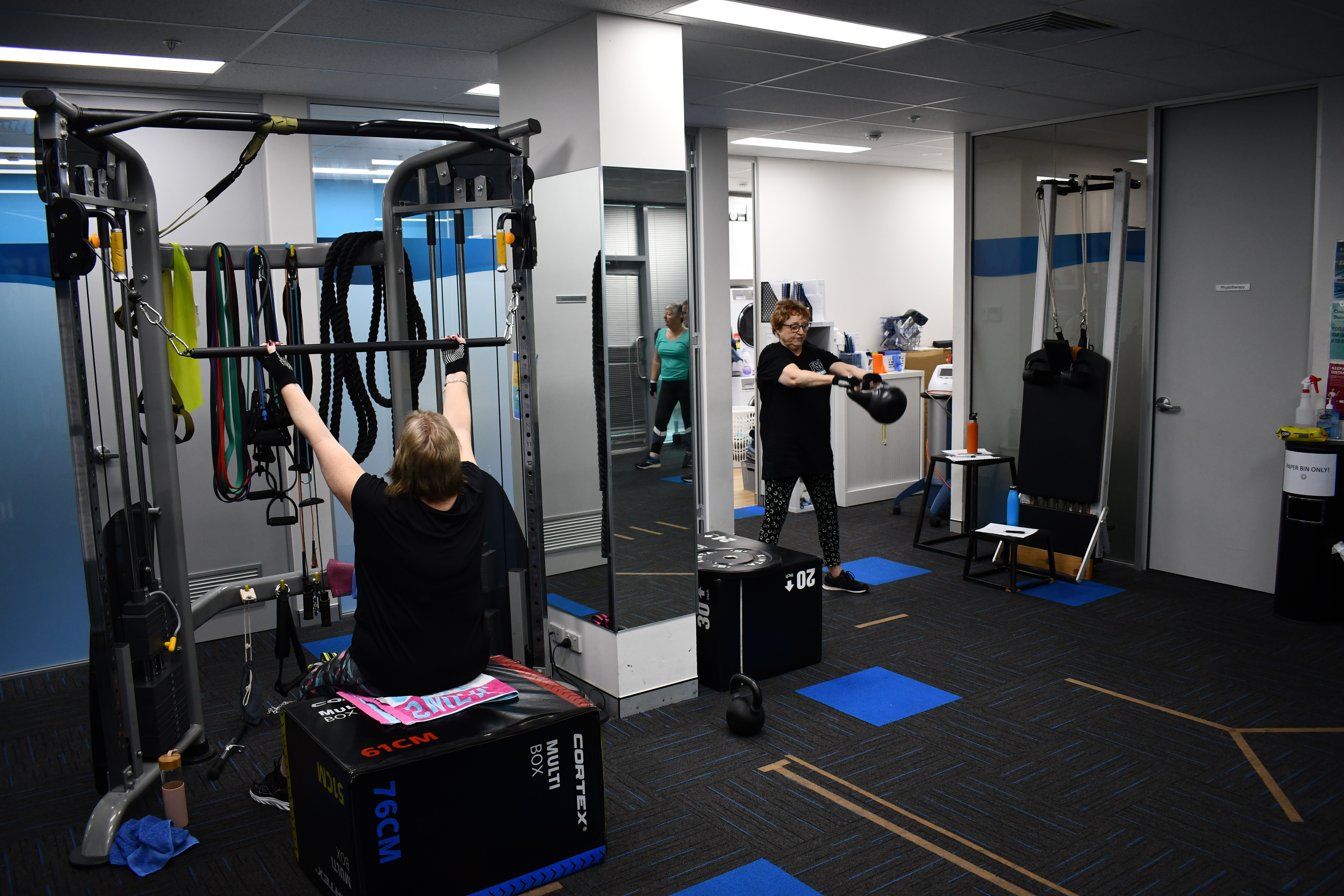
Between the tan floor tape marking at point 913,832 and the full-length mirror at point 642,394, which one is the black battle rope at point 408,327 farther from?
the tan floor tape marking at point 913,832

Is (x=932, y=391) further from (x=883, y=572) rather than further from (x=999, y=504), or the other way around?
(x=883, y=572)

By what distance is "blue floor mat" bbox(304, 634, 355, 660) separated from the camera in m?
4.49

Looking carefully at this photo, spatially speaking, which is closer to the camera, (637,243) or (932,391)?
(637,243)

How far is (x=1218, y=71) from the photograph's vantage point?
4426 millimetres

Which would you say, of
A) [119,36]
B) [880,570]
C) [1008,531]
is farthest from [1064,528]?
[119,36]

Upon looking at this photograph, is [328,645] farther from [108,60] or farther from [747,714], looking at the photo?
[108,60]

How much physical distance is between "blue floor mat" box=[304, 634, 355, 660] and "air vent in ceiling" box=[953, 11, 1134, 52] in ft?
12.7

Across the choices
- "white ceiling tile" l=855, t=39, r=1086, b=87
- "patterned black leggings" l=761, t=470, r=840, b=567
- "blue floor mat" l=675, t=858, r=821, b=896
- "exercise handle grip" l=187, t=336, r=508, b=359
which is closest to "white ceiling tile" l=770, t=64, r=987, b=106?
"white ceiling tile" l=855, t=39, r=1086, b=87

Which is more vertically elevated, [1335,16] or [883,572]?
[1335,16]

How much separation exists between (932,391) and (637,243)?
410 cm

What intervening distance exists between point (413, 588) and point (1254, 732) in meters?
3.00

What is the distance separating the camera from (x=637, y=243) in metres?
3.44

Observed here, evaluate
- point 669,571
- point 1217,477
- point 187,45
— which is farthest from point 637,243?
point 1217,477

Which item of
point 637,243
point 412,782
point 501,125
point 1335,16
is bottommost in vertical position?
point 412,782
